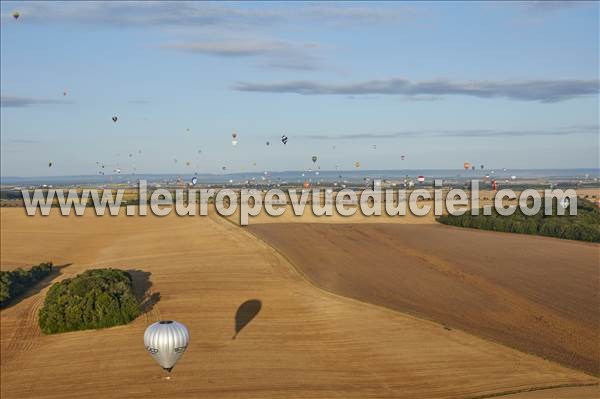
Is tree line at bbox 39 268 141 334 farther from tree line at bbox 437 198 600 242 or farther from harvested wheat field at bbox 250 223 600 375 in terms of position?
tree line at bbox 437 198 600 242

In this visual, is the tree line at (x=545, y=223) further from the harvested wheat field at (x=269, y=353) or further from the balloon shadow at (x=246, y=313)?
the balloon shadow at (x=246, y=313)

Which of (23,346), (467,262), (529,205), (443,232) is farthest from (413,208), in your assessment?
(23,346)

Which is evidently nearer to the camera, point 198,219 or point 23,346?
point 23,346

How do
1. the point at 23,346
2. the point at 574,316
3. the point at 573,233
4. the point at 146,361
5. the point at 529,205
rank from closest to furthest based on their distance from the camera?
the point at 146,361, the point at 23,346, the point at 574,316, the point at 573,233, the point at 529,205

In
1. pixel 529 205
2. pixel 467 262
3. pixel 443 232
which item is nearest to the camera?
pixel 467 262

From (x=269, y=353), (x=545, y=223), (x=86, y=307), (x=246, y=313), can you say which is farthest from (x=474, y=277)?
(x=545, y=223)

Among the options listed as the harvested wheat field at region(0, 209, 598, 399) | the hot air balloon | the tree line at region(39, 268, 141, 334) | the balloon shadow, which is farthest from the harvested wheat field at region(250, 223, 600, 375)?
the hot air balloon

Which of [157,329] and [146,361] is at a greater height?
[157,329]

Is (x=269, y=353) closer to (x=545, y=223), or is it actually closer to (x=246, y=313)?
(x=246, y=313)

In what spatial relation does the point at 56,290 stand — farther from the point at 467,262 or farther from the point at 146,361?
the point at 467,262
